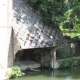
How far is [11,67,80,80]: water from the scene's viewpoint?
16641mm

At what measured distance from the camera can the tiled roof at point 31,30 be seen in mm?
17016

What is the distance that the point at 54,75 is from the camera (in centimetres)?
1752

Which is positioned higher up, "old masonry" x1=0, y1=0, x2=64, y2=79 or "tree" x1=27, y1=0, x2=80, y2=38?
"tree" x1=27, y1=0, x2=80, y2=38

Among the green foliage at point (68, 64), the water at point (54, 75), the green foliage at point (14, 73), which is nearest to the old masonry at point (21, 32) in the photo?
the green foliage at point (14, 73)

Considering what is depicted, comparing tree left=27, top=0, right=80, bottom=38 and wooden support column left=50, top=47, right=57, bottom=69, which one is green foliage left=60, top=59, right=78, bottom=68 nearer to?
wooden support column left=50, top=47, right=57, bottom=69

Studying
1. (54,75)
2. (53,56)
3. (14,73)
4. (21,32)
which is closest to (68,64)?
(53,56)

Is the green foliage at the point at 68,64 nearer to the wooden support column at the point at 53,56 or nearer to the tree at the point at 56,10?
the wooden support column at the point at 53,56

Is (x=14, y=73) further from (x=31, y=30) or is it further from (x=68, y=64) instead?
(x=68, y=64)

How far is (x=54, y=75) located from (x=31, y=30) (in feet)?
10.3

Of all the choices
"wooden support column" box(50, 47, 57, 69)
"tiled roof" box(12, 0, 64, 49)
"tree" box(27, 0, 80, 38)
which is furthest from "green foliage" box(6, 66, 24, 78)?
"tree" box(27, 0, 80, 38)

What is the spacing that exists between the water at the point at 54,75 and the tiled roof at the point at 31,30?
1719 millimetres

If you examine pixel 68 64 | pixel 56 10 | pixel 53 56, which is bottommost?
pixel 68 64

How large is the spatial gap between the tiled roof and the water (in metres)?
1.72

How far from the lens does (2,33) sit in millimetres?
15445
